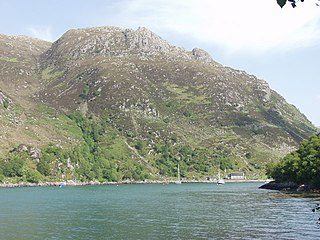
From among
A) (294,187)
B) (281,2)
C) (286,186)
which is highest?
(281,2)

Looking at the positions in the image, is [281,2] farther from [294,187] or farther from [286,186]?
[286,186]

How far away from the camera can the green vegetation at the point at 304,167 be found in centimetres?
14438

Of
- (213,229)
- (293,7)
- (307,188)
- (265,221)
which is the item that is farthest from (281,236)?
(307,188)

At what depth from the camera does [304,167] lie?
155500 mm

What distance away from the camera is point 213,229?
69.5 metres

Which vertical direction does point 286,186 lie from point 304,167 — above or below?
below

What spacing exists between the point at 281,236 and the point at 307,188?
323ft

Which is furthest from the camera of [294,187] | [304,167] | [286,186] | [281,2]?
[286,186]

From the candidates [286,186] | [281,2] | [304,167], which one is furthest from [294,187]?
[281,2]

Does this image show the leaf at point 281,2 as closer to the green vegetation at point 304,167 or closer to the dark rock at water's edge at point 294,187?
the green vegetation at point 304,167

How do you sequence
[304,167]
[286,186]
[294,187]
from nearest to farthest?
1. [304,167]
2. [294,187]
3. [286,186]

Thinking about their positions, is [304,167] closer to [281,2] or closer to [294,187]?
[294,187]

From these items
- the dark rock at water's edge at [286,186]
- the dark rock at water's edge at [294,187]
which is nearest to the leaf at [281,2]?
the dark rock at water's edge at [294,187]

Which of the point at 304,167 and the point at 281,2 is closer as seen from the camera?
the point at 281,2
